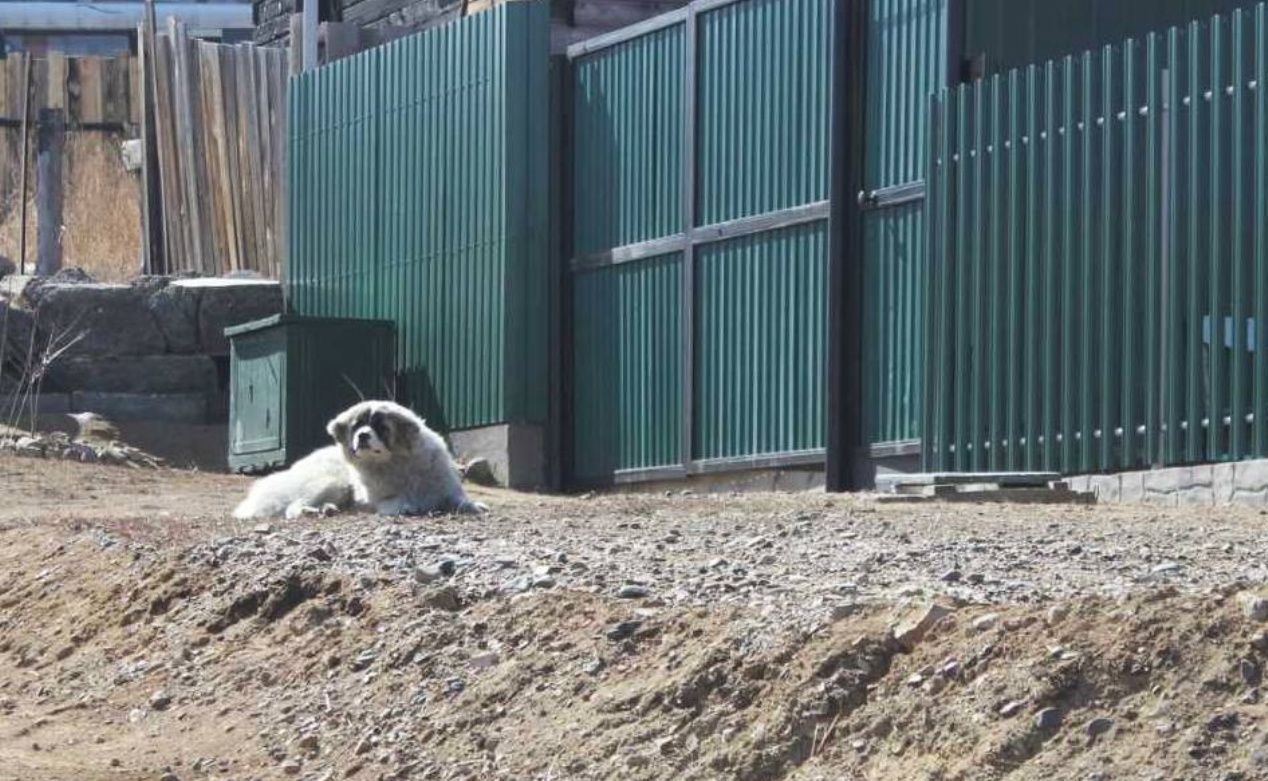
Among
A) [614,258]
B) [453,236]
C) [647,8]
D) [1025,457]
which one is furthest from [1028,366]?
[647,8]

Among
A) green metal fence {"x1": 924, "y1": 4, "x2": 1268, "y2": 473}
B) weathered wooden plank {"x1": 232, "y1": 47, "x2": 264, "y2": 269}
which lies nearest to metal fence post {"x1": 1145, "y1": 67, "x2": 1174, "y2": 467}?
green metal fence {"x1": 924, "y1": 4, "x2": 1268, "y2": 473}

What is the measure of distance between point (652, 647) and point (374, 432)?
5.34 metres

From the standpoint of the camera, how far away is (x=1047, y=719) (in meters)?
6.76

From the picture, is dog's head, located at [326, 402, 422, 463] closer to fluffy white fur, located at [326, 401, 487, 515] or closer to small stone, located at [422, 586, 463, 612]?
fluffy white fur, located at [326, 401, 487, 515]

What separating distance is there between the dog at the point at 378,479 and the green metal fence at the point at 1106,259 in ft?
8.68

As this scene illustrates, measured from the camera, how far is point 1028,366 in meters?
13.7

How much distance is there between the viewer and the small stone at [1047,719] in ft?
22.1

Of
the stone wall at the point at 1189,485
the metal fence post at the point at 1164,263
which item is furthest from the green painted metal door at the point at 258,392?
the metal fence post at the point at 1164,263

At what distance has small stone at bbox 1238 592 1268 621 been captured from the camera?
698cm

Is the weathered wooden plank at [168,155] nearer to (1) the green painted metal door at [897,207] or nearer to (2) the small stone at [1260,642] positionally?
(1) the green painted metal door at [897,207]

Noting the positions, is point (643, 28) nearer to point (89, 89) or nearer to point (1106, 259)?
point (1106, 259)

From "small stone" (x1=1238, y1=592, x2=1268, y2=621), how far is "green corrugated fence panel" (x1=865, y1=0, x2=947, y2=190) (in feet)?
25.0

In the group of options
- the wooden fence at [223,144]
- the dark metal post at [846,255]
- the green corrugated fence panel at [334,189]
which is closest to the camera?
the dark metal post at [846,255]

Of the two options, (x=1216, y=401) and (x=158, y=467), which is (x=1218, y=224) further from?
(x=158, y=467)
